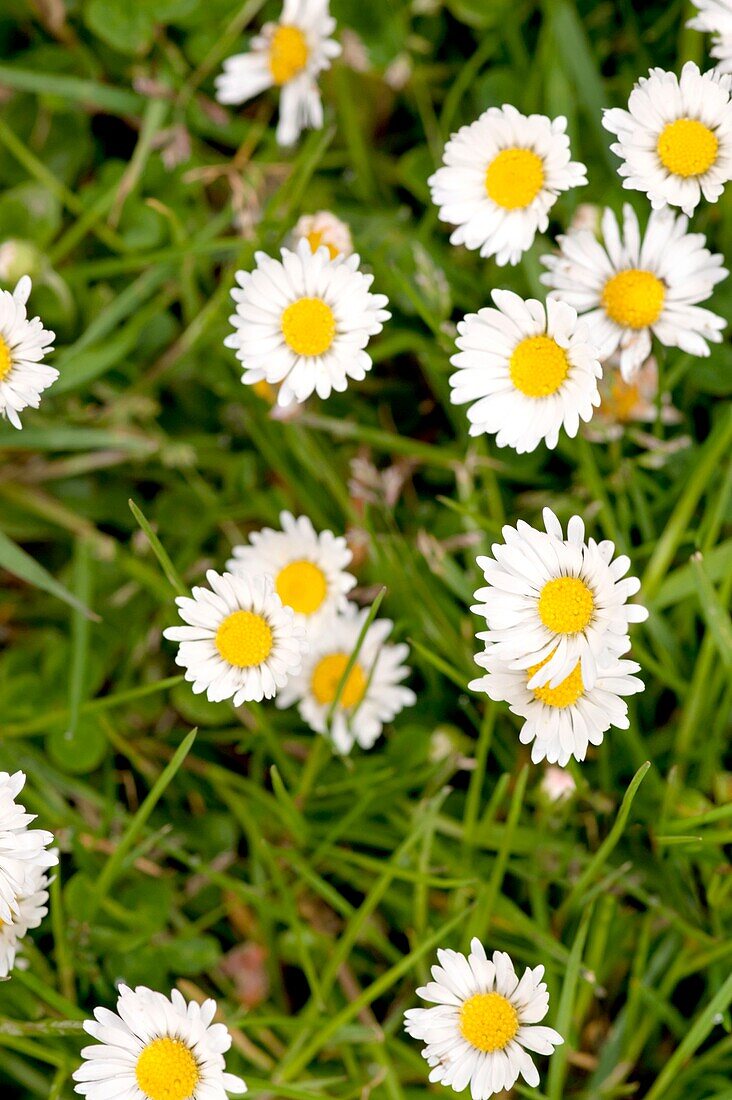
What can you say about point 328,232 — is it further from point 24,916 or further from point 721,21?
point 24,916

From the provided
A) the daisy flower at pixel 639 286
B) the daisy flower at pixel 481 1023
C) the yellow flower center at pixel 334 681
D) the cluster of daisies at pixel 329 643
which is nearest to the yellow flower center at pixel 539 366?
the daisy flower at pixel 639 286

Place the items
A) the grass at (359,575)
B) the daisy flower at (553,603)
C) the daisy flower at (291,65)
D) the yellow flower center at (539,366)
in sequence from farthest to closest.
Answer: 1. the daisy flower at (291,65)
2. the grass at (359,575)
3. the yellow flower center at (539,366)
4. the daisy flower at (553,603)

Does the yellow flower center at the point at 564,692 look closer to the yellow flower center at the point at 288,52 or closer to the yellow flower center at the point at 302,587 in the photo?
the yellow flower center at the point at 302,587

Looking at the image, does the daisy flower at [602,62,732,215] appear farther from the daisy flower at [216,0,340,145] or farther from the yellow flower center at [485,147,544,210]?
the daisy flower at [216,0,340,145]

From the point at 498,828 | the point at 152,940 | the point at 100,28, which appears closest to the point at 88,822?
the point at 152,940

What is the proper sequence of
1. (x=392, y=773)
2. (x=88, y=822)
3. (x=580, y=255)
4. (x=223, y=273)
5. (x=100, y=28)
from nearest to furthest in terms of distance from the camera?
(x=580, y=255) < (x=392, y=773) < (x=88, y=822) < (x=100, y=28) < (x=223, y=273)

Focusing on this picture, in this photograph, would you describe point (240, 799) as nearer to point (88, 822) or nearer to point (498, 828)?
point (88, 822)
